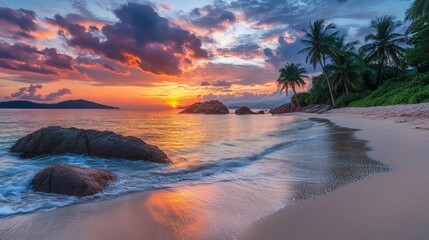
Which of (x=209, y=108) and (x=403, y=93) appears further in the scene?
(x=209, y=108)

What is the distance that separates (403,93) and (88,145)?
27540 millimetres

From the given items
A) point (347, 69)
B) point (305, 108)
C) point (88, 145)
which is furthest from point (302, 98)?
point (88, 145)

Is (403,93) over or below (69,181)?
over

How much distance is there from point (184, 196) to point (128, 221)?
1277mm

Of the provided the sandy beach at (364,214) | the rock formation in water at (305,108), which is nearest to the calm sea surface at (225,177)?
the sandy beach at (364,214)

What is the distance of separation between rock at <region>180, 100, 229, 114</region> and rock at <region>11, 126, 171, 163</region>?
66510 mm

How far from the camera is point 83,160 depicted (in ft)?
26.3

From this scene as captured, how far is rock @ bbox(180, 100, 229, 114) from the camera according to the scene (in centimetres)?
7731

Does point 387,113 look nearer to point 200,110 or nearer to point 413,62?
point 413,62

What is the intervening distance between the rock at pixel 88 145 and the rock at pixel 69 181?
2633 millimetres

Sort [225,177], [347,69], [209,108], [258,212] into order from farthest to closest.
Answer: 1. [209,108]
2. [347,69]
3. [225,177]
4. [258,212]

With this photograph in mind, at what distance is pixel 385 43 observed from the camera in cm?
3806

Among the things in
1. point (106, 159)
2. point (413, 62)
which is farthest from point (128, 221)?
point (413, 62)

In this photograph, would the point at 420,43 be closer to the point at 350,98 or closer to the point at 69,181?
the point at 350,98
